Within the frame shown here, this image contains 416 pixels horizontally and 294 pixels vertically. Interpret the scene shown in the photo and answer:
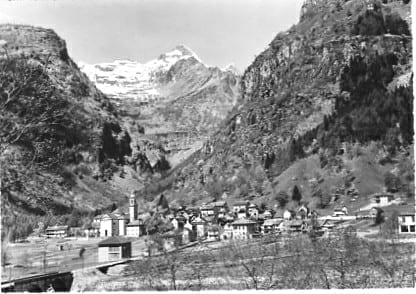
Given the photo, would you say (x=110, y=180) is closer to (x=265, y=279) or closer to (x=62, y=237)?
(x=62, y=237)

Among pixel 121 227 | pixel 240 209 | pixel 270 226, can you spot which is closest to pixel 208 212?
pixel 240 209

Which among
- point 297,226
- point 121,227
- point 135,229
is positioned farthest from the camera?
point 297,226

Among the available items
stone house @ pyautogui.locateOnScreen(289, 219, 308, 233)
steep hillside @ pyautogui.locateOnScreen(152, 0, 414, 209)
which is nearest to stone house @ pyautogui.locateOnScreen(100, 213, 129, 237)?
stone house @ pyautogui.locateOnScreen(289, 219, 308, 233)

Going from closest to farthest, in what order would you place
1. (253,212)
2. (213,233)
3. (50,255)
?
(50,255) → (213,233) → (253,212)

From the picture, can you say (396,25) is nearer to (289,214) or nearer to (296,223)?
(289,214)

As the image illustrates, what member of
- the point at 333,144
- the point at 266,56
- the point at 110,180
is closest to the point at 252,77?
the point at 266,56

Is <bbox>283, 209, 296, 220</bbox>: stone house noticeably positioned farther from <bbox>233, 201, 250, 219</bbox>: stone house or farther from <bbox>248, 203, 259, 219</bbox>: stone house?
<bbox>233, 201, 250, 219</bbox>: stone house
